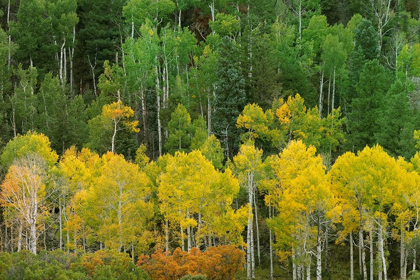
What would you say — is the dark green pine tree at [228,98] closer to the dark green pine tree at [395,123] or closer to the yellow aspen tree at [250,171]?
the yellow aspen tree at [250,171]

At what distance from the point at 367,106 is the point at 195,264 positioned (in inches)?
1034

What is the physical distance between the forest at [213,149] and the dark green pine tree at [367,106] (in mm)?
147

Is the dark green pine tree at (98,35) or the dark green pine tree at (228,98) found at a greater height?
the dark green pine tree at (98,35)

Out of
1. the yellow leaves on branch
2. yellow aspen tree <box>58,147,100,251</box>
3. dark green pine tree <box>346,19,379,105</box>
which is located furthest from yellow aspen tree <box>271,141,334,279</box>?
dark green pine tree <box>346,19,379,105</box>

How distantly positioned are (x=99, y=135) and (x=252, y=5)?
24161 millimetres

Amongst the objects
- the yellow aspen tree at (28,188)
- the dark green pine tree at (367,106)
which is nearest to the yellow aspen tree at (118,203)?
the yellow aspen tree at (28,188)

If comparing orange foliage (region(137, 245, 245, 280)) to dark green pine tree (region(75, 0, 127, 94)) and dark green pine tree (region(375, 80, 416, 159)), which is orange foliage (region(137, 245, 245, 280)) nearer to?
dark green pine tree (region(375, 80, 416, 159))

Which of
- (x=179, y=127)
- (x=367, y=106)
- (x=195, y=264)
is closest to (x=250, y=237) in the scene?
(x=195, y=264)

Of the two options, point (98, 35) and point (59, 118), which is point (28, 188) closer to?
point (59, 118)

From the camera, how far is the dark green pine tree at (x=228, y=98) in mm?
52125

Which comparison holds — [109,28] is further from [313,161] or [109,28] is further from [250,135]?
[313,161]

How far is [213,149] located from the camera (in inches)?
1790

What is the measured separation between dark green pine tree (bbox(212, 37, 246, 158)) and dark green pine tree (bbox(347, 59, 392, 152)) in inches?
416

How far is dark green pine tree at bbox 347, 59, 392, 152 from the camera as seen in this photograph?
167 ft
